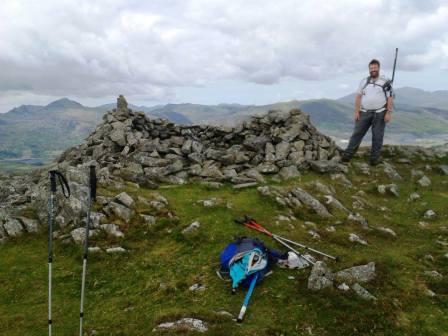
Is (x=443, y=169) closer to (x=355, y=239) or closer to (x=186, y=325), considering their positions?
(x=355, y=239)

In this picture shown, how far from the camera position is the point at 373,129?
100 ft

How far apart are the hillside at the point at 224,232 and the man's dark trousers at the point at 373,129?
135cm

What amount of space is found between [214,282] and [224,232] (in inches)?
157

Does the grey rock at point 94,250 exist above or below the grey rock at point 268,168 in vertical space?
below

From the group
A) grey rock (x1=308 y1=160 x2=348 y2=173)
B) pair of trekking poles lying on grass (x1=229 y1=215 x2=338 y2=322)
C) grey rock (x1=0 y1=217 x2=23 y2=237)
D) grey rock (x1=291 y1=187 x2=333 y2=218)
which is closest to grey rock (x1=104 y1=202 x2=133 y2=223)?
grey rock (x1=0 y1=217 x2=23 y2=237)

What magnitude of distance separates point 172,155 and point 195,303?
59.5 feet

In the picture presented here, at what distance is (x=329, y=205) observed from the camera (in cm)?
2277

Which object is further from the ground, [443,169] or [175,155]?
[175,155]

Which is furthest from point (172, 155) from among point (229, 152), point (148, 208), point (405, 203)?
point (405, 203)

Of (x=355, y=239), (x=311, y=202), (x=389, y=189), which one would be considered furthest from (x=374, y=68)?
(x=355, y=239)

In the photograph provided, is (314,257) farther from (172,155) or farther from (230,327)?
(172,155)

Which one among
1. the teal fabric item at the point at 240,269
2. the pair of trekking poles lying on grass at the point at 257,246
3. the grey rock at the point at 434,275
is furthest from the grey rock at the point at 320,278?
the grey rock at the point at 434,275

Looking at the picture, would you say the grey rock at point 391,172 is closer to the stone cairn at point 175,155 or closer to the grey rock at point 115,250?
the stone cairn at point 175,155

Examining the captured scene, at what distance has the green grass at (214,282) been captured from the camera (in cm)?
1198
